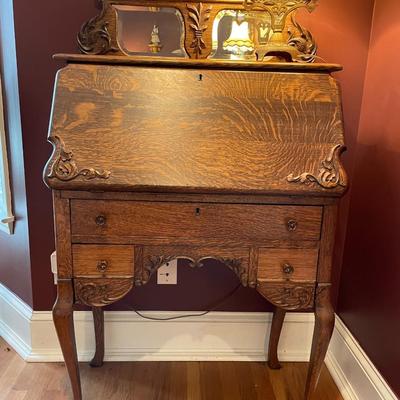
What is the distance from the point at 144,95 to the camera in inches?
46.9

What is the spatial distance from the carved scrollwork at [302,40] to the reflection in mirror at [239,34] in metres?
0.09

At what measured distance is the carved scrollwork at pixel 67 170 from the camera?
1108 mm

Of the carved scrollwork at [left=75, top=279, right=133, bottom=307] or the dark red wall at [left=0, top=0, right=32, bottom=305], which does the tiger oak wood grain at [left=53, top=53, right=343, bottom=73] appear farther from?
the carved scrollwork at [left=75, top=279, right=133, bottom=307]

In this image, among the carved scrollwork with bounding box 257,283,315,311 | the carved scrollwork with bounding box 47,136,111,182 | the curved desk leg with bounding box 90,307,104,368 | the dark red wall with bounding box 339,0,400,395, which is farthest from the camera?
the curved desk leg with bounding box 90,307,104,368

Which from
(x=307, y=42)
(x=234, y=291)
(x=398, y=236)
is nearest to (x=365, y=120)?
(x=307, y=42)

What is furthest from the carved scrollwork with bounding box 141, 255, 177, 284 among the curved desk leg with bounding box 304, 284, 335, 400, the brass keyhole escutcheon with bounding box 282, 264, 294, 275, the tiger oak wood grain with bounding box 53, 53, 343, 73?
the tiger oak wood grain with bounding box 53, 53, 343, 73

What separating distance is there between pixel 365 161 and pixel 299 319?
73 cm

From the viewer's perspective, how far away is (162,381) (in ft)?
5.43

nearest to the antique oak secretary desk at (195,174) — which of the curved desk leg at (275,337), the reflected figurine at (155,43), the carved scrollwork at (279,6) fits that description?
the carved scrollwork at (279,6)

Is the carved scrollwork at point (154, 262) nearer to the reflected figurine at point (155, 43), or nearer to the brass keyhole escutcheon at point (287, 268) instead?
the brass keyhole escutcheon at point (287, 268)

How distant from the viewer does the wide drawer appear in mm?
1155

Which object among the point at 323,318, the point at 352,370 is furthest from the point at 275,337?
the point at 323,318

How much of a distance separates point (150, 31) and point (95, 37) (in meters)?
0.20

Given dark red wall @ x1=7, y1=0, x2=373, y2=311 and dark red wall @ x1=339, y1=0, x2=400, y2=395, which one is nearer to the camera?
dark red wall @ x1=339, y1=0, x2=400, y2=395
